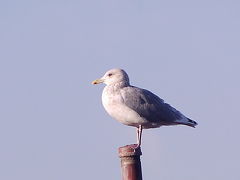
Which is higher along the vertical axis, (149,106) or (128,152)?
(149,106)

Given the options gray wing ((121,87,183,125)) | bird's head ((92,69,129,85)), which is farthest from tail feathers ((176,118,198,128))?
bird's head ((92,69,129,85))

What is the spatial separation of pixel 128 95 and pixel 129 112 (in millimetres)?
454

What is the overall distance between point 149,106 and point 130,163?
4764 mm

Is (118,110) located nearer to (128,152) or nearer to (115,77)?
(115,77)

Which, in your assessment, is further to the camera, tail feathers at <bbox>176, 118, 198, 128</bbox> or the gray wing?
tail feathers at <bbox>176, 118, 198, 128</bbox>

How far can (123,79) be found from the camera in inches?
648

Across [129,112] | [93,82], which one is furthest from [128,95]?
[93,82]

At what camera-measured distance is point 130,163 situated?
11680 mm

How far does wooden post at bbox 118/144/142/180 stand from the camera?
452 inches

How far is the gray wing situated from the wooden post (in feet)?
12.7

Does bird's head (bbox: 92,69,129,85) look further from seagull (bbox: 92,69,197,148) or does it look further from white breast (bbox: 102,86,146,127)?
white breast (bbox: 102,86,146,127)

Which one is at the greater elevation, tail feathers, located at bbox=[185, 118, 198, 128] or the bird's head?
the bird's head

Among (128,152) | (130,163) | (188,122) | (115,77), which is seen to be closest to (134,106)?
(115,77)

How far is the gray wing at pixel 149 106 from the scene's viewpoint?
15859 millimetres
